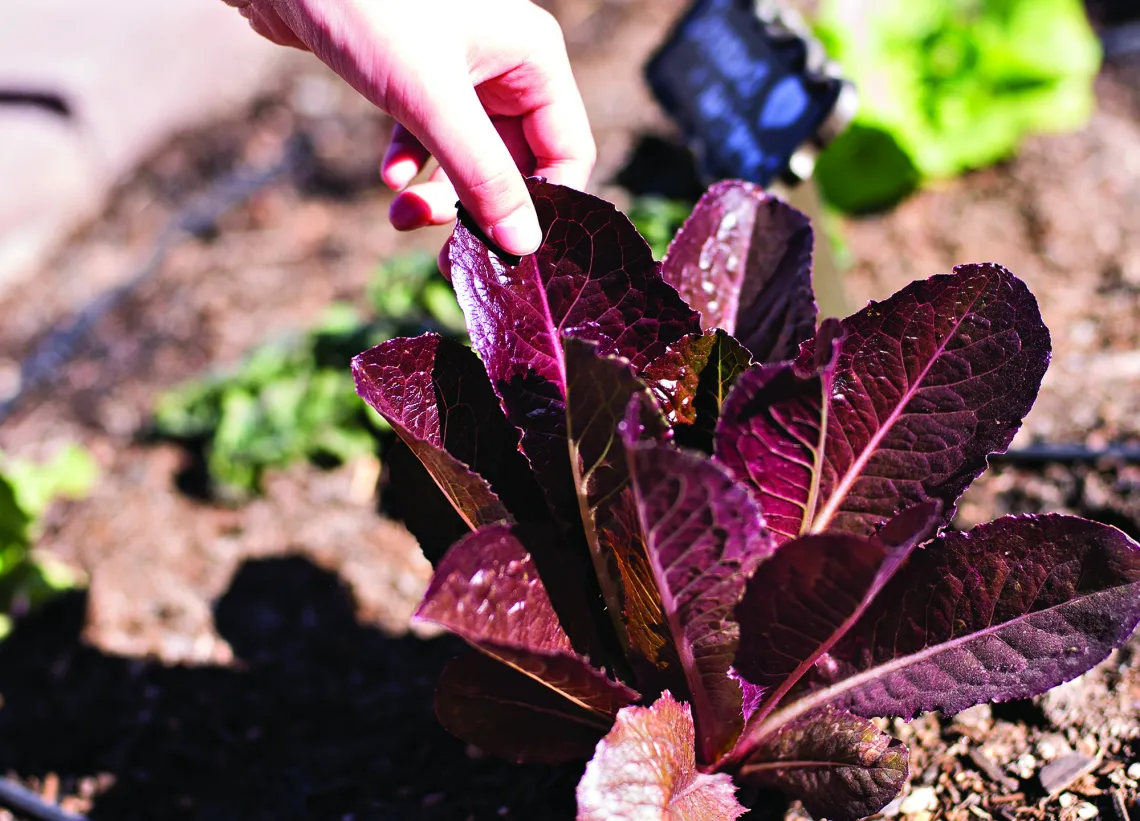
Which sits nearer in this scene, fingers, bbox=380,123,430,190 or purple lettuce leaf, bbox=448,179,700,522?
purple lettuce leaf, bbox=448,179,700,522

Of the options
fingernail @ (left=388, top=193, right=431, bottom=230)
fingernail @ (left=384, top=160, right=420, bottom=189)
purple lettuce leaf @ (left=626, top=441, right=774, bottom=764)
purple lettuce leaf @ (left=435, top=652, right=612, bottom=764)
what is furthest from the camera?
fingernail @ (left=384, top=160, right=420, bottom=189)

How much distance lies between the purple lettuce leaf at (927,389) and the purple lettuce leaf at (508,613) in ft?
1.21

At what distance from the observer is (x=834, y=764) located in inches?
44.5

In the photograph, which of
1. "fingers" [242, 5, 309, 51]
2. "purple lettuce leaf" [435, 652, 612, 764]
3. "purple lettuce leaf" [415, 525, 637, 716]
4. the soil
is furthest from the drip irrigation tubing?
"purple lettuce leaf" [415, 525, 637, 716]

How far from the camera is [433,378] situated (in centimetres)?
121

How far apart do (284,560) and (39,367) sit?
1.60 metres

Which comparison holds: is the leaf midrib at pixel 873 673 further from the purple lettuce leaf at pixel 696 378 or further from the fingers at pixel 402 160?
the fingers at pixel 402 160

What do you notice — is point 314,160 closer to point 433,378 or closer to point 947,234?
point 947,234

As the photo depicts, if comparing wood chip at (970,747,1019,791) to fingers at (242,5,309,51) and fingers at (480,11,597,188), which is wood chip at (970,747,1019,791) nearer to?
fingers at (480,11,597,188)

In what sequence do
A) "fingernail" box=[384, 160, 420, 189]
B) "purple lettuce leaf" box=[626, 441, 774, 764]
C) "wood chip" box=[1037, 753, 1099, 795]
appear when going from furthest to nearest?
"fingernail" box=[384, 160, 420, 189] → "wood chip" box=[1037, 753, 1099, 795] → "purple lettuce leaf" box=[626, 441, 774, 764]

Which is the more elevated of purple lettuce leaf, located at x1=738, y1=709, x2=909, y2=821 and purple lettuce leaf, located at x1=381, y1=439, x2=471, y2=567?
purple lettuce leaf, located at x1=381, y1=439, x2=471, y2=567

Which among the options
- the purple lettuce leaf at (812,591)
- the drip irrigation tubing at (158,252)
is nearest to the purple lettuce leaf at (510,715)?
the purple lettuce leaf at (812,591)

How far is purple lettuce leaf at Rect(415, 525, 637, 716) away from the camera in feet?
3.17

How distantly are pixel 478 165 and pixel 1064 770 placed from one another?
1.19m
